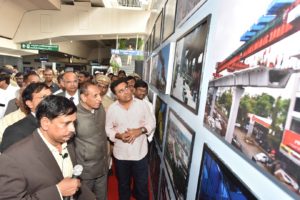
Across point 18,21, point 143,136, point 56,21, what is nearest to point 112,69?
point 56,21

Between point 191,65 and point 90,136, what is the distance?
139 cm

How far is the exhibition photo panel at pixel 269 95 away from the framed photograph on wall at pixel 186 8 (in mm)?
796

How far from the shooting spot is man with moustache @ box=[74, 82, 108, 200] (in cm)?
244

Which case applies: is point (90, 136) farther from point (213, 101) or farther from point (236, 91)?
point (236, 91)

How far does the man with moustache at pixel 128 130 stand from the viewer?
278 centimetres

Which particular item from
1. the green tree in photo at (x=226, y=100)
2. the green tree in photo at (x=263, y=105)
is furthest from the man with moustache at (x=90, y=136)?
the green tree in photo at (x=263, y=105)

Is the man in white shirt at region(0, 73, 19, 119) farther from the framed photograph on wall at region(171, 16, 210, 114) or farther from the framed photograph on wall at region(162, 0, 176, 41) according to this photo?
the framed photograph on wall at region(171, 16, 210, 114)

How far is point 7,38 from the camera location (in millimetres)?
10695

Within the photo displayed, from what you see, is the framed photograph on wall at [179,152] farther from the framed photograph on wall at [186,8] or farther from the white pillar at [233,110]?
the framed photograph on wall at [186,8]

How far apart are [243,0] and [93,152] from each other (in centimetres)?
211

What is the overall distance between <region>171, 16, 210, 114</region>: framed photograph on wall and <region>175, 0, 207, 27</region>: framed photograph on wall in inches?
6.0

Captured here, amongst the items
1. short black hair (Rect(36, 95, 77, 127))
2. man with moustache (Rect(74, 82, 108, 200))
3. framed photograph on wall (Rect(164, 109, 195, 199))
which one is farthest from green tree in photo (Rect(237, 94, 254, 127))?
man with moustache (Rect(74, 82, 108, 200))

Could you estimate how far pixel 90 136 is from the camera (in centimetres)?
253

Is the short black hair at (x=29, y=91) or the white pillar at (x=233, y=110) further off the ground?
the white pillar at (x=233, y=110)
